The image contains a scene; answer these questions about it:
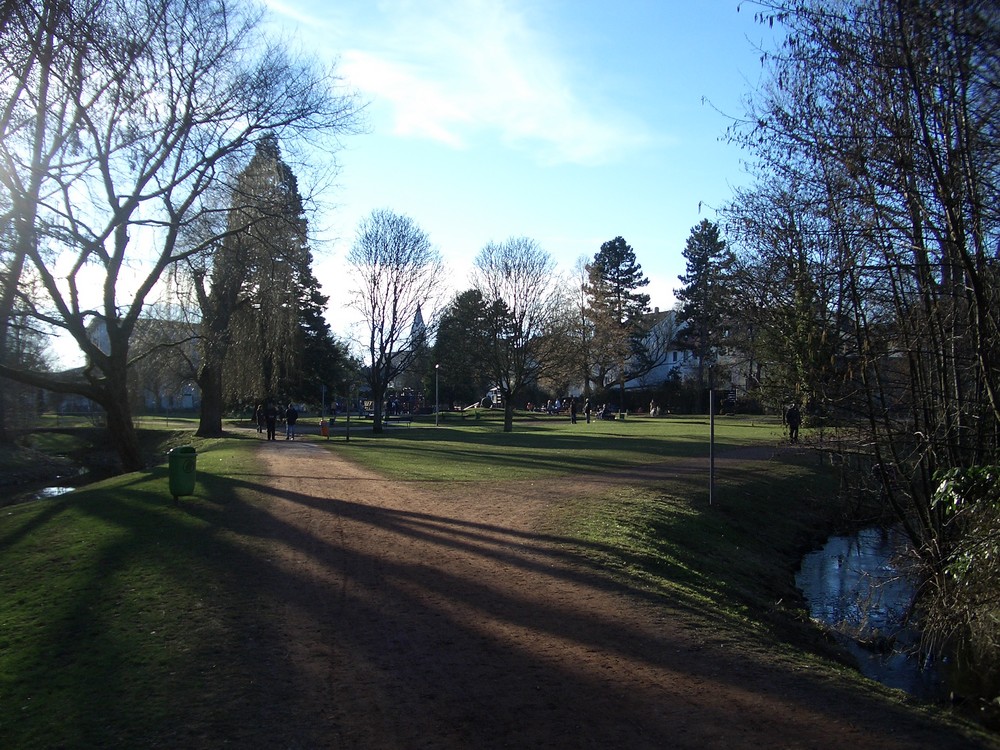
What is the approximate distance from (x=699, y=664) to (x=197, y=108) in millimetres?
19772

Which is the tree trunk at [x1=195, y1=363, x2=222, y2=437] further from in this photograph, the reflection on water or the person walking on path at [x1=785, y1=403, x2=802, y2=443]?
the reflection on water

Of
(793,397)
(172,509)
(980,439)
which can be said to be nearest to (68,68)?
(172,509)

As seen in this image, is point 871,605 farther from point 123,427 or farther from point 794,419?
point 123,427

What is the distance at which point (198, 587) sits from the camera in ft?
28.7

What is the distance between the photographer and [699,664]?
6762mm

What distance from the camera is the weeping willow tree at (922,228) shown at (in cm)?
792

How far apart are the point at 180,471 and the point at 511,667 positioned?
9.72 metres

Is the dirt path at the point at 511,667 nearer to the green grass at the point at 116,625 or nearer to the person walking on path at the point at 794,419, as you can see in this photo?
the green grass at the point at 116,625

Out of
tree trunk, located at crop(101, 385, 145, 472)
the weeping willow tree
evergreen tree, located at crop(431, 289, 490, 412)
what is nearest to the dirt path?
the weeping willow tree

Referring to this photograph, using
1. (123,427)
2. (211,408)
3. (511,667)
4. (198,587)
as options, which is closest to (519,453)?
(123,427)

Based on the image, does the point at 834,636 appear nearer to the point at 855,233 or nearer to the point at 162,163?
the point at 855,233

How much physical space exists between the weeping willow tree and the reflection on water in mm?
734

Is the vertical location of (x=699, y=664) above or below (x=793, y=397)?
below

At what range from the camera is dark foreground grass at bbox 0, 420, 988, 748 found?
5.58 m
